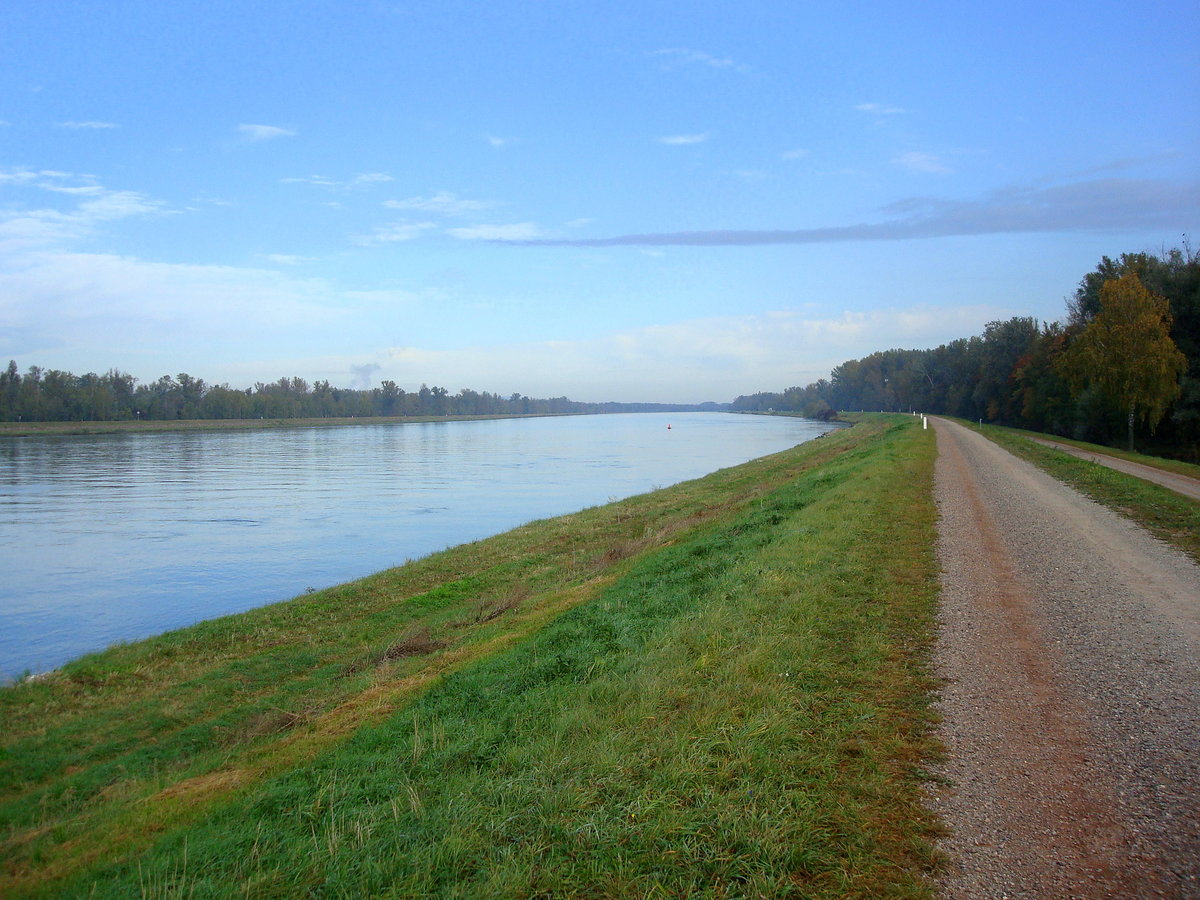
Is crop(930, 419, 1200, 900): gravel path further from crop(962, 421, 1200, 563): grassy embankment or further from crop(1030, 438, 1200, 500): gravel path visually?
crop(1030, 438, 1200, 500): gravel path

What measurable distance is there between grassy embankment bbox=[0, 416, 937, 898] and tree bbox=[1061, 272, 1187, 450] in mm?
29525

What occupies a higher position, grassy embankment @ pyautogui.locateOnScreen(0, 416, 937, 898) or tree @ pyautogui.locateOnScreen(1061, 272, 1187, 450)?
tree @ pyautogui.locateOnScreen(1061, 272, 1187, 450)

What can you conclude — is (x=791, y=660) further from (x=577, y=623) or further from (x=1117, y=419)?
(x=1117, y=419)

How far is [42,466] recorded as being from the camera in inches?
1836

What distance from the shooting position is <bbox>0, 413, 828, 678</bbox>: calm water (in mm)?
16062

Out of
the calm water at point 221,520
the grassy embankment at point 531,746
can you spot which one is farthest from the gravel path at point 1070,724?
the calm water at point 221,520

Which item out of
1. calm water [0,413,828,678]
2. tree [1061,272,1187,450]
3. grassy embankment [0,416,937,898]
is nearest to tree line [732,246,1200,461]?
tree [1061,272,1187,450]

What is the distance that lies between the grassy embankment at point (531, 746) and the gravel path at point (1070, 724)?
300 millimetres

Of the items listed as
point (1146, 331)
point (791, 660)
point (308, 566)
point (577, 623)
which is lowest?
point (308, 566)

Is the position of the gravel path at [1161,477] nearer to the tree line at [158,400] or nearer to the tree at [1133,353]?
the tree at [1133,353]

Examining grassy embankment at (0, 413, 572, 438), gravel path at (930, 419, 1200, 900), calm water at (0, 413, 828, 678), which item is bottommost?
calm water at (0, 413, 828, 678)

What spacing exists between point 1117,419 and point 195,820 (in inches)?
1960

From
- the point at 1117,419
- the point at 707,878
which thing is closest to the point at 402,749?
the point at 707,878

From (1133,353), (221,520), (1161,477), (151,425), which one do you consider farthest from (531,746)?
(151,425)
